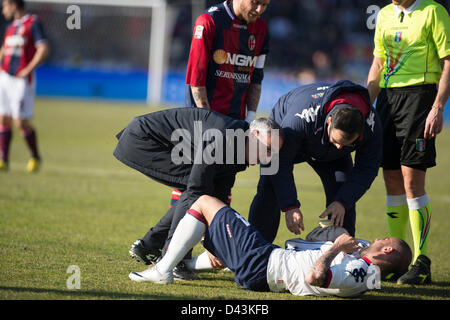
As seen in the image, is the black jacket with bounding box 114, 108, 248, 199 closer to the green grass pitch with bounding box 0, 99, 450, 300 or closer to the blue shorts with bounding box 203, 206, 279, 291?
the blue shorts with bounding box 203, 206, 279, 291

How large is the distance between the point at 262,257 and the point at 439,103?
82.5 inches

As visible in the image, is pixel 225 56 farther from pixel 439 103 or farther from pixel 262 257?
pixel 262 257

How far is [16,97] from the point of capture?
398 inches

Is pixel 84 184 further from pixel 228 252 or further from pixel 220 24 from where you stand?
pixel 228 252

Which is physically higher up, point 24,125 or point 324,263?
point 324,263

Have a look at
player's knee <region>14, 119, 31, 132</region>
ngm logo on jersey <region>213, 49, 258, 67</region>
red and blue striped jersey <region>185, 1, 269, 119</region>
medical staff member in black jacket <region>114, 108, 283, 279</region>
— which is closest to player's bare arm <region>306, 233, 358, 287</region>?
medical staff member in black jacket <region>114, 108, 283, 279</region>

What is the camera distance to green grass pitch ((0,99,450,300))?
14.0 ft

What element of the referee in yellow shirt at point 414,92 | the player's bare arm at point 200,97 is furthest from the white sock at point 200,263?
the referee in yellow shirt at point 414,92

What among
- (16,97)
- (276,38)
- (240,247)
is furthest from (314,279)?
(276,38)

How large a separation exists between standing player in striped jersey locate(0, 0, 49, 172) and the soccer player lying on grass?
6.34 meters

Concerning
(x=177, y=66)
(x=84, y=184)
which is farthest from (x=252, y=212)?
(x=177, y=66)

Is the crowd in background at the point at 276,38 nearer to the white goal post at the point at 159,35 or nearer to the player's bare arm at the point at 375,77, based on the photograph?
the white goal post at the point at 159,35
